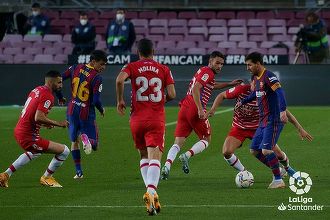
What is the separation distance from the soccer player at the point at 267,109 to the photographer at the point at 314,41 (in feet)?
52.7

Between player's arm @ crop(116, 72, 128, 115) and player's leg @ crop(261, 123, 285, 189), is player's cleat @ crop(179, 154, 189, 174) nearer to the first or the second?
player's leg @ crop(261, 123, 285, 189)

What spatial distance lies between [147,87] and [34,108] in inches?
96.4

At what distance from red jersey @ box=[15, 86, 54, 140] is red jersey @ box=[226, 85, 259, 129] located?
8.38 ft

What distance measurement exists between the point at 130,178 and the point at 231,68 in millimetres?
12962

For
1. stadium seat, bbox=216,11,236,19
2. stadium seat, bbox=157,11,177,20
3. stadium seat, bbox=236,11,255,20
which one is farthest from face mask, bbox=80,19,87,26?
stadium seat, bbox=236,11,255,20

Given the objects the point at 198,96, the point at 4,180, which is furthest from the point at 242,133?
the point at 4,180

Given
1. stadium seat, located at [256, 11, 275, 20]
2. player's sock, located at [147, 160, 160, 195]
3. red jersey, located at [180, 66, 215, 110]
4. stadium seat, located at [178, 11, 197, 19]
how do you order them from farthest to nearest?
stadium seat, located at [178, 11, 197, 19]
stadium seat, located at [256, 11, 275, 20]
red jersey, located at [180, 66, 215, 110]
player's sock, located at [147, 160, 160, 195]

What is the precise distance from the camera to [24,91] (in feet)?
95.1

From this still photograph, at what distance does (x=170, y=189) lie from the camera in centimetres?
1459

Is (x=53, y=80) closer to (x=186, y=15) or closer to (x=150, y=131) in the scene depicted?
(x=150, y=131)

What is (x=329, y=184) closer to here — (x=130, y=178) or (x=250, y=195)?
(x=250, y=195)

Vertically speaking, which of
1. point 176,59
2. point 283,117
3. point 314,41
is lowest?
point 176,59

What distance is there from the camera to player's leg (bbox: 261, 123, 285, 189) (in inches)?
564

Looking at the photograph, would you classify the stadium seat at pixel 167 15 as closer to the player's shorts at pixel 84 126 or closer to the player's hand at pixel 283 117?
the player's shorts at pixel 84 126
